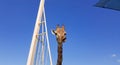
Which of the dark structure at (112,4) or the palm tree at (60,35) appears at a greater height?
the palm tree at (60,35)

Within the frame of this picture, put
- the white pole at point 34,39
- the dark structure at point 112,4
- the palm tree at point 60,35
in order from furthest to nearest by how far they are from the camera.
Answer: the white pole at point 34,39
the palm tree at point 60,35
the dark structure at point 112,4

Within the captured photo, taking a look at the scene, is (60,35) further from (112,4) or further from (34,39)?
(112,4)

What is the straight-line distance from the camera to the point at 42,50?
1917cm

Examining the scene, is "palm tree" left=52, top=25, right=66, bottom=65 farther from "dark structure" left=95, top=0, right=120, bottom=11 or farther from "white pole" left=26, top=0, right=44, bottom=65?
"dark structure" left=95, top=0, right=120, bottom=11

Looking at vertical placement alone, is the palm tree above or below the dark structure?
above

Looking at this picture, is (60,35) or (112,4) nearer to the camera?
(112,4)

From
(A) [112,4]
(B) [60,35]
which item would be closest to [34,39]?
(B) [60,35]

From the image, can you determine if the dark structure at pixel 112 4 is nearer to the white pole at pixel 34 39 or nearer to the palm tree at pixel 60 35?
the palm tree at pixel 60 35

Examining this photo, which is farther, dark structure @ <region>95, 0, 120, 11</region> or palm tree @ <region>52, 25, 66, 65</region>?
palm tree @ <region>52, 25, 66, 65</region>

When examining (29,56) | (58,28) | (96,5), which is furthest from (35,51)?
(96,5)

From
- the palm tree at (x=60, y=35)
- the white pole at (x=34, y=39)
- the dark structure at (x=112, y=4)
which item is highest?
the white pole at (x=34, y=39)

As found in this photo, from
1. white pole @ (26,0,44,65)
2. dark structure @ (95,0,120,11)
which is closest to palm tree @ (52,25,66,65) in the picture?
white pole @ (26,0,44,65)

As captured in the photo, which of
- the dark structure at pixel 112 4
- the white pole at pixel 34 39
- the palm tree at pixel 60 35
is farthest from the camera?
the white pole at pixel 34 39

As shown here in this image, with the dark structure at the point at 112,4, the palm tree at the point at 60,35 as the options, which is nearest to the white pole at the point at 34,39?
the palm tree at the point at 60,35
